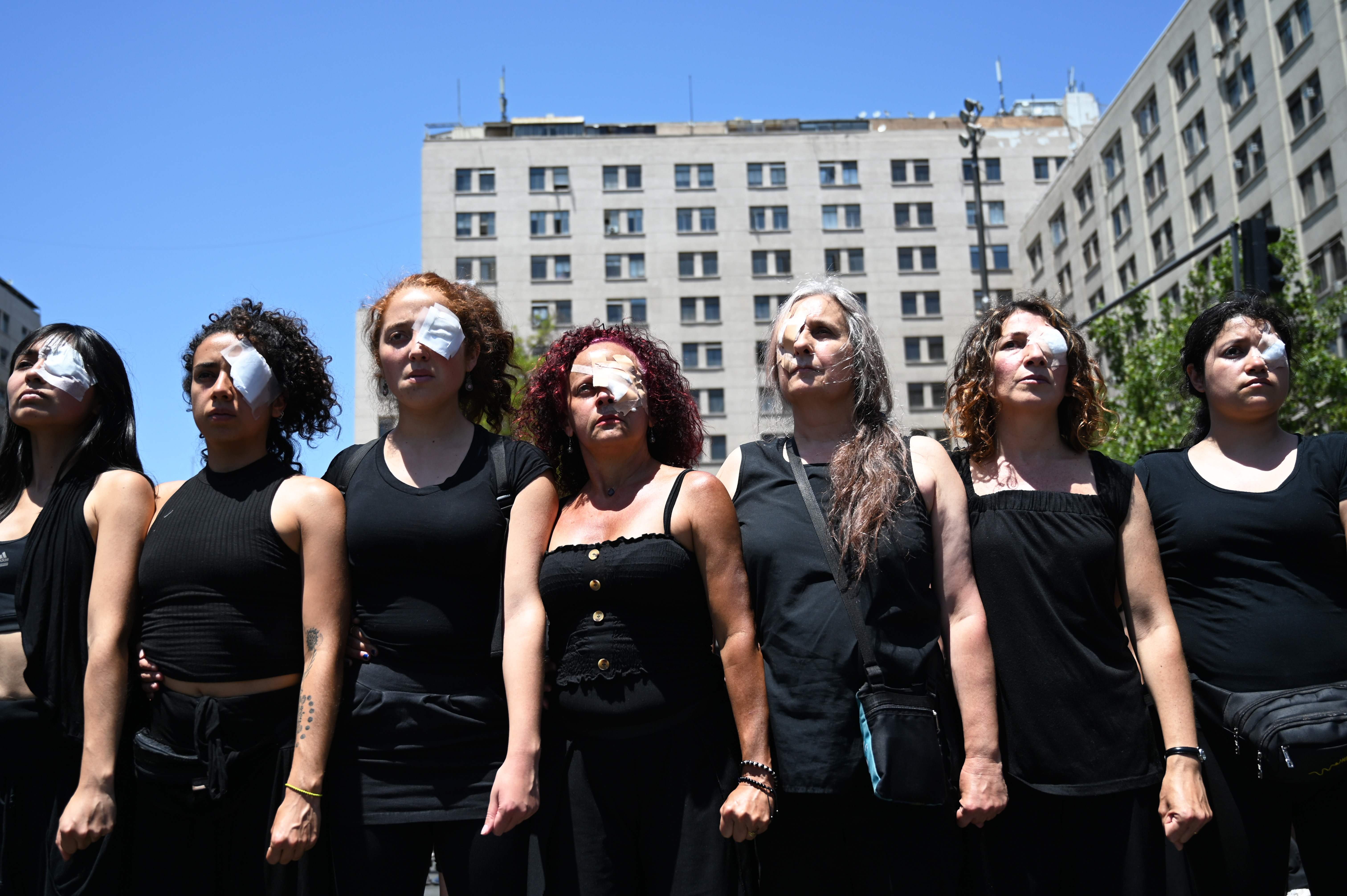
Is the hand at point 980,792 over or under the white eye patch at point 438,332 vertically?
under

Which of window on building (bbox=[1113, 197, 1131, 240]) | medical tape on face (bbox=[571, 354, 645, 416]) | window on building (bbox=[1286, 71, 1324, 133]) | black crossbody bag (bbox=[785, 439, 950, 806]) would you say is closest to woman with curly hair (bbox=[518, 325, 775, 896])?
medical tape on face (bbox=[571, 354, 645, 416])

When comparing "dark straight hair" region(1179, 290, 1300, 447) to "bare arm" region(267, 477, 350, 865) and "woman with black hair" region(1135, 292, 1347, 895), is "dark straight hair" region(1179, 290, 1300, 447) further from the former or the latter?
"bare arm" region(267, 477, 350, 865)

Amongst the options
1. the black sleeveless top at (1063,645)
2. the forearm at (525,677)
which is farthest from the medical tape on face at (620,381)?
the black sleeveless top at (1063,645)

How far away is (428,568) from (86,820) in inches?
55.1

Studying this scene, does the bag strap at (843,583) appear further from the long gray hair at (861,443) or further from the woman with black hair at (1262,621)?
the woman with black hair at (1262,621)

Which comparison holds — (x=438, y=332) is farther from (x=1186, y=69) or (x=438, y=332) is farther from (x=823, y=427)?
(x=1186, y=69)

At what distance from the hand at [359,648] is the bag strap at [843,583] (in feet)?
4.91

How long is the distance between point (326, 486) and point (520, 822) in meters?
1.32

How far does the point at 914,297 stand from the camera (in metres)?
65.0

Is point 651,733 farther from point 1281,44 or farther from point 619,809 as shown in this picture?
point 1281,44

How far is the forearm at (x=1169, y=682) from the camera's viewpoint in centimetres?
369

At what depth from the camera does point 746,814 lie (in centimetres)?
331

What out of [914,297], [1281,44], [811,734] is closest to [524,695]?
[811,734]

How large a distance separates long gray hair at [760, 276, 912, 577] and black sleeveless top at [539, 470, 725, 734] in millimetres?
523
